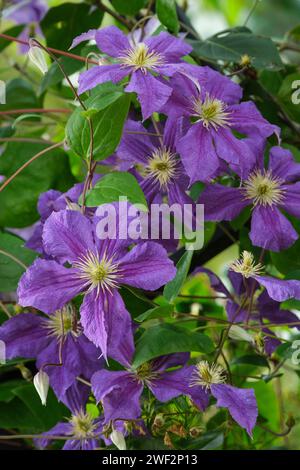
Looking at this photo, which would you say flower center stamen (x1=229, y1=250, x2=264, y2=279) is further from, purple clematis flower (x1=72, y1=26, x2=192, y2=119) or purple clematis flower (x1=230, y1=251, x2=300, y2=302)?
purple clematis flower (x1=72, y1=26, x2=192, y2=119)

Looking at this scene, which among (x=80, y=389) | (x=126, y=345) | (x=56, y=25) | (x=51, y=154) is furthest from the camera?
(x=56, y=25)

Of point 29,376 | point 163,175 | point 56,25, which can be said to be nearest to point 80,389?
point 29,376

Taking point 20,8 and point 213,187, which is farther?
point 20,8

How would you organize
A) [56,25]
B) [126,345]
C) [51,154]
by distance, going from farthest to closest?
[56,25], [51,154], [126,345]

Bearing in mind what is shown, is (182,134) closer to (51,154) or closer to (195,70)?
(195,70)

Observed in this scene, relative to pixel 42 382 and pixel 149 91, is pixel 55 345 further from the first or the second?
pixel 149 91
